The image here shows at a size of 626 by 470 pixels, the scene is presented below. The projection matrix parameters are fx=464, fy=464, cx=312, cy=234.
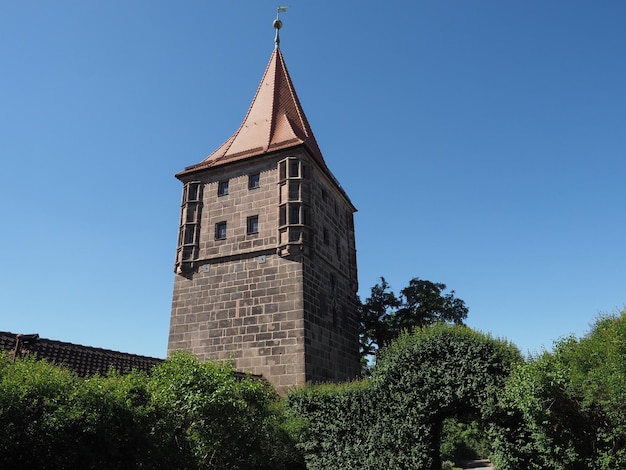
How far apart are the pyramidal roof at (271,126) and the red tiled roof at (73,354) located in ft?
34.5

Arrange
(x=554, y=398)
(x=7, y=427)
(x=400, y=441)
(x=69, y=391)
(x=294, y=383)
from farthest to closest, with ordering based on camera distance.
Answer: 1. (x=294, y=383)
2. (x=400, y=441)
3. (x=554, y=398)
4. (x=69, y=391)
5. (x=7, y=427)

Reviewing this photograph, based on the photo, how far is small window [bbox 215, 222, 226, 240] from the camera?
21.2m

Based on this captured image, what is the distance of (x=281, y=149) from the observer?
21.2 m

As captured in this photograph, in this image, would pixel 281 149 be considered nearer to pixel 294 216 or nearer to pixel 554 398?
pixel 294 216

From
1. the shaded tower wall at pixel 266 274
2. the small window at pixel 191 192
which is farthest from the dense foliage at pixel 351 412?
the small window at pixel 191 192

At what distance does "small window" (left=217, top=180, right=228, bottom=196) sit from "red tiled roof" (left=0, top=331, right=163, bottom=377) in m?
8.80

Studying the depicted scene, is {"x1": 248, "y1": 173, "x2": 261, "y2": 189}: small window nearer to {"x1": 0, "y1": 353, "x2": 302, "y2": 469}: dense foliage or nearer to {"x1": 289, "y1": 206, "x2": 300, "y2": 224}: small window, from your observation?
{"x1": 289, "y1": 206, "x2": 300, "y2": 224}: small window

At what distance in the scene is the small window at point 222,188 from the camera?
22.2 meters

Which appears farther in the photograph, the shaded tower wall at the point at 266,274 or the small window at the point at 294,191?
the small window at the point at 294,191

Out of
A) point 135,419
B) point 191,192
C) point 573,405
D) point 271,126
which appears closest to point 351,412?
point 573,405

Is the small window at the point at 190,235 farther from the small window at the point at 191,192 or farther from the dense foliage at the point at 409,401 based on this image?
the dense foliage at the point at 409,401

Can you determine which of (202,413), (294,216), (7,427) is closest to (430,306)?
(294,216)

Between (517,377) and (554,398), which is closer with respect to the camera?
(554,398)

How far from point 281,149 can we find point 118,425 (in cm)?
1498
